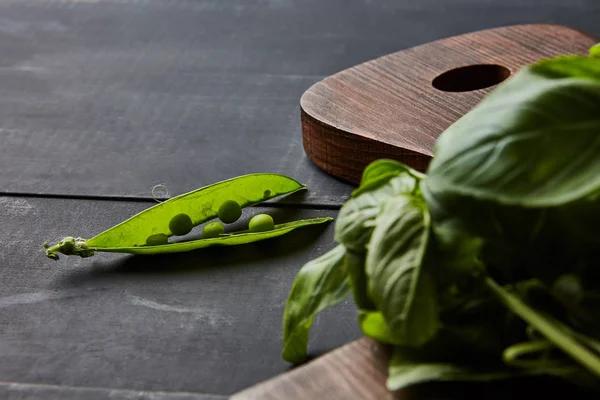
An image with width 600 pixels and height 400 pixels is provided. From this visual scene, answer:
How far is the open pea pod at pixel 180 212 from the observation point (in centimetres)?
95

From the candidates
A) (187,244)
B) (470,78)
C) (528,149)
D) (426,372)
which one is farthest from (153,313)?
(470,78)

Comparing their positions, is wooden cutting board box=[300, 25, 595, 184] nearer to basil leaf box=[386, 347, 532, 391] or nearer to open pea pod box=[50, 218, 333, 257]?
open pea pod box=[50, 218, 333, 257]

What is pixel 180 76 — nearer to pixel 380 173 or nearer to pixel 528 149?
pixel 380 173

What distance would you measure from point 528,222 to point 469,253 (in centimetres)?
4

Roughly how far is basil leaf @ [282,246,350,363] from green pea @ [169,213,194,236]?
10.5 inches

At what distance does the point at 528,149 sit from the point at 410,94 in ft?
1.96

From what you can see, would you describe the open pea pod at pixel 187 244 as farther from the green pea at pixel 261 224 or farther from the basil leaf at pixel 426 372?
the basil leaf at pixel 426 372

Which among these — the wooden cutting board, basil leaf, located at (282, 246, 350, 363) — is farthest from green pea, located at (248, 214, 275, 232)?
basil leaf, located at (282, 246, 350, 363)

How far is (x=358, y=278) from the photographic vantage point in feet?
2.21

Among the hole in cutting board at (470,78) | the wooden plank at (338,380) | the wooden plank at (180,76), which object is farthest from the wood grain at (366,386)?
the hole in cutting board at (470,78)

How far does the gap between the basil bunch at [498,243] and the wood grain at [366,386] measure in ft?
0.09

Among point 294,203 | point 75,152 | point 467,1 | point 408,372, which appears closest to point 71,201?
point 75,152

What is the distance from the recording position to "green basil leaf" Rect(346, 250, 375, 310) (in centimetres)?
66

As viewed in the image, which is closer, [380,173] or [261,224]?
[380,173]
